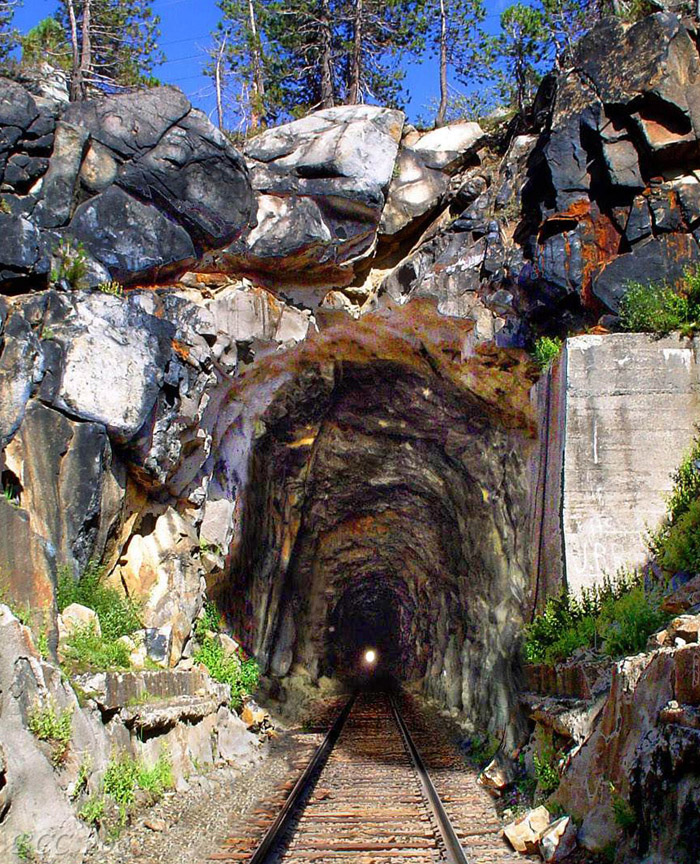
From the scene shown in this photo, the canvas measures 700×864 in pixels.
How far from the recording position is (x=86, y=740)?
6859 mm

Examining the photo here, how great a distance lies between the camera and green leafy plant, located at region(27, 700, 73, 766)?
6145 mm

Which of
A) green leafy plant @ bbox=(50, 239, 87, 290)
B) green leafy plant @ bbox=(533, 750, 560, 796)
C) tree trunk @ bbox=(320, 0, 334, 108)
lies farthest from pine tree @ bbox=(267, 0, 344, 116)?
green leafy plant @ bbox=(533, 750, 560, 796)

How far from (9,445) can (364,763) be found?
736cm

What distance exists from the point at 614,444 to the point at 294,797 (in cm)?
603

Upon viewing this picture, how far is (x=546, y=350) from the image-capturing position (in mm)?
12109

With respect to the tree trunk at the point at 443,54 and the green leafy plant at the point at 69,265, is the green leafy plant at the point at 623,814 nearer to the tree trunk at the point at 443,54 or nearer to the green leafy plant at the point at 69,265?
the green leafy plant at the point at 69,265

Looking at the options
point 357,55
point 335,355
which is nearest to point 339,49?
point 357,55

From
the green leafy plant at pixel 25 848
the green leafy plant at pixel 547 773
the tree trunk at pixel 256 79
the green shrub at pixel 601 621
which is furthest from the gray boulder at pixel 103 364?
the tree trunk at pixel 256 79

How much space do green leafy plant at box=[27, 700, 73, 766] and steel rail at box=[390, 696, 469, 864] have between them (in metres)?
3.41

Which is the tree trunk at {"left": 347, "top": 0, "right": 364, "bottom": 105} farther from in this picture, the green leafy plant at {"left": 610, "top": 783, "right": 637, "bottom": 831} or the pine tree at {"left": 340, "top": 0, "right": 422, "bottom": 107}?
the green leafy plant at {"left": 610, "top": 783, "right": 637, "bottom": 831}

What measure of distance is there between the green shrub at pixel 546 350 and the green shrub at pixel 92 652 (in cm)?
734

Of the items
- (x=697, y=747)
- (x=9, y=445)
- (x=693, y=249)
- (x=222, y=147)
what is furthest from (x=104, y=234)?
(x=697, y=747)

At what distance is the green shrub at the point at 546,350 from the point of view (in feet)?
39.4

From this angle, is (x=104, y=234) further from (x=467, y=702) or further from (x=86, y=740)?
(x=467, y=702)
